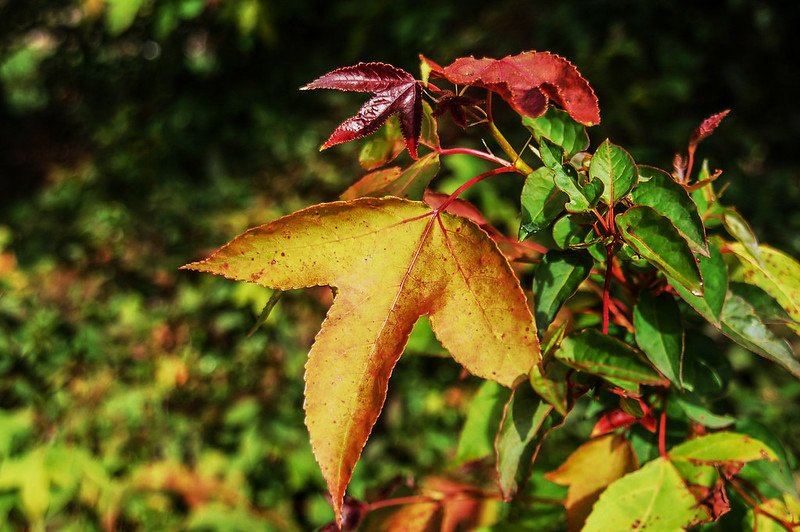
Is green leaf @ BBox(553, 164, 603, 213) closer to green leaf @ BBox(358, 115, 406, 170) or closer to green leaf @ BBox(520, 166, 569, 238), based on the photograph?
green leaf @ BBox(520, 166, 569, 238)

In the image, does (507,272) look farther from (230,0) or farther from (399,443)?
(230,0)

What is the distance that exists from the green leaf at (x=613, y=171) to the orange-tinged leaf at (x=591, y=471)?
1.06 feet

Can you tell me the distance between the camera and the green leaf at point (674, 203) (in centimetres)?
64

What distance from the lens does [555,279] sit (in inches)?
28.0

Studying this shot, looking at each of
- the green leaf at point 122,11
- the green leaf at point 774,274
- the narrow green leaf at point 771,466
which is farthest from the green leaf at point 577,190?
the green leaf at point 122,11

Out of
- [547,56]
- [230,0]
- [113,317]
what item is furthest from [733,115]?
[113,317]

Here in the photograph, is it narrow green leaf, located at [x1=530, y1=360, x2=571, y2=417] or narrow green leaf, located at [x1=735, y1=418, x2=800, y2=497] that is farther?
narrow green leaf, located at [x1=735, y1=418, x2=800, y2=497]

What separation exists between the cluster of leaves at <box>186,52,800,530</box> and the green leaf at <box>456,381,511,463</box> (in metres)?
0.18

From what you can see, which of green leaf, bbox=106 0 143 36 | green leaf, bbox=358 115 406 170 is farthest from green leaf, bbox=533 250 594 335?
green leaf, bbox=106 0 143 36

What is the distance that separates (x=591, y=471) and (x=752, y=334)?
25 centimetres

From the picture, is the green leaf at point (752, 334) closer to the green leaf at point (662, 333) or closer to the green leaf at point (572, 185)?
the green leaf at point (662, 333)

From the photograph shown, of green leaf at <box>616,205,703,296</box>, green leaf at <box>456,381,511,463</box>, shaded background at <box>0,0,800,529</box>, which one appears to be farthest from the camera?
shaded background at <box>0,0,800,529</box>

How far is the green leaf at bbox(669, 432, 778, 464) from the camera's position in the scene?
28.3 inches

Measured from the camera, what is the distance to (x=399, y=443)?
2516 mm
